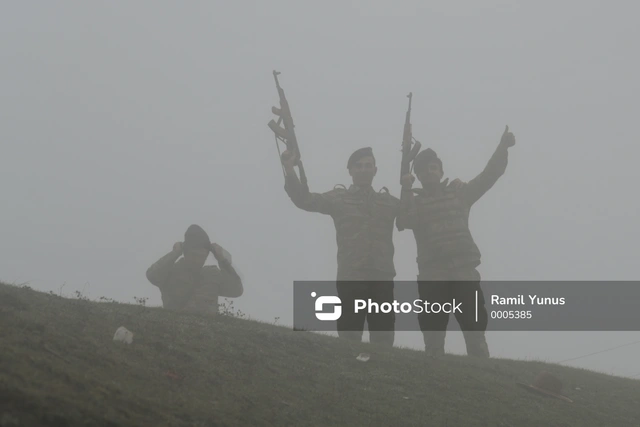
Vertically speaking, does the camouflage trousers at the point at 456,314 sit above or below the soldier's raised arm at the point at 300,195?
below

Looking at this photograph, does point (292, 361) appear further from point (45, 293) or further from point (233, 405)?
point (45, 293)

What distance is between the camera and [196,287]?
1296cm

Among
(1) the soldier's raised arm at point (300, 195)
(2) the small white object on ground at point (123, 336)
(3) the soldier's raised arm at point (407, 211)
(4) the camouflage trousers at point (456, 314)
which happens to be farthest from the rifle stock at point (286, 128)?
(2) the small white object on ground at point (123, 336)

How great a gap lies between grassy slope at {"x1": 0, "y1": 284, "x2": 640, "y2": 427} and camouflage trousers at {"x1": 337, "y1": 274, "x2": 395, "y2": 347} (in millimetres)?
969

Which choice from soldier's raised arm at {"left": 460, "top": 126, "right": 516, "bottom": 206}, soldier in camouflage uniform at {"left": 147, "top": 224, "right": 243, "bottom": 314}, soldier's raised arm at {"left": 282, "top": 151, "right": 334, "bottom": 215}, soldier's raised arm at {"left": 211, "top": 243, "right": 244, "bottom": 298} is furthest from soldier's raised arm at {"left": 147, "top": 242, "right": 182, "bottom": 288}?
soldier's raised arm at {"left": 460, "top": 126, "right": 516, "bottom": 206}

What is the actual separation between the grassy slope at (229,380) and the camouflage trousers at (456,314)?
0.76 metres

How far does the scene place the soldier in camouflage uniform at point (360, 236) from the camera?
11.0 meters

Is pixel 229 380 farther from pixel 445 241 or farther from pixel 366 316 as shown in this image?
pixel 445 241

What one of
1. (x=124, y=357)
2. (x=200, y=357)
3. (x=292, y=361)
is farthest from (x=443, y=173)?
(x=124, y=357)

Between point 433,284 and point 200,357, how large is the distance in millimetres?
5624

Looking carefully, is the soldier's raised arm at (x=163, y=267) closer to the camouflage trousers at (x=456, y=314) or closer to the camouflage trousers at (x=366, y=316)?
the camouflage trousers at (x=366, y=316)

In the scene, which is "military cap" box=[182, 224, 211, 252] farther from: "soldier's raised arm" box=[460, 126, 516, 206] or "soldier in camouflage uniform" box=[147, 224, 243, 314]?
"soldier's raised arm" box=[460, 126, 516, 206]

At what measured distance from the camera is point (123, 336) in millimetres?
6828

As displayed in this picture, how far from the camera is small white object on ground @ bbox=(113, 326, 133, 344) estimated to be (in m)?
6.79
